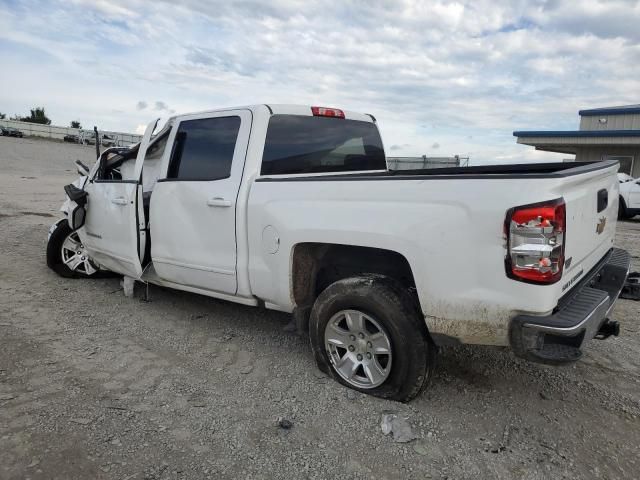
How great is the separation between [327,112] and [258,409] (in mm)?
2673

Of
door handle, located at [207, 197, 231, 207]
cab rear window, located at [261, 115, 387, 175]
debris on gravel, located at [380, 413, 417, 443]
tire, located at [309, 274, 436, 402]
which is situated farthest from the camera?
cab rear window, located at [261, 115, 387, 175]

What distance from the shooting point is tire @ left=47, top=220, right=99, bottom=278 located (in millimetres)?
6145

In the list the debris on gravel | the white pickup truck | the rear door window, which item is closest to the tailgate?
the white pickup truck

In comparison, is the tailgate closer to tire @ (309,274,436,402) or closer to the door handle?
tire @ (309,274,436,402)

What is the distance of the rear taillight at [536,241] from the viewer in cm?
258

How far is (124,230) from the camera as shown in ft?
16.1

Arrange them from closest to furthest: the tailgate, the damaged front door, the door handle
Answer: the tailgate, the door handle, the damaged front door

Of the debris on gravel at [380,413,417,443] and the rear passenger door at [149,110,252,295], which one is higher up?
the rear passenger door at [149,110,252,295]

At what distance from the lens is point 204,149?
438cm

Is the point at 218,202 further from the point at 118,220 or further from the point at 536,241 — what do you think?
the point at 536,241

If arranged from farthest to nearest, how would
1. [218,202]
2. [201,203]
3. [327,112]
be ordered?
[327,112], [201,203], [218,202]

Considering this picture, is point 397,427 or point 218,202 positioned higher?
point 218,202

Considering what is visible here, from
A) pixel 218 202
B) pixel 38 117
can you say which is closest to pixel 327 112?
pixel 218 202

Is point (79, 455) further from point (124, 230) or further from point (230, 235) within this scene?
point (124, 230)
